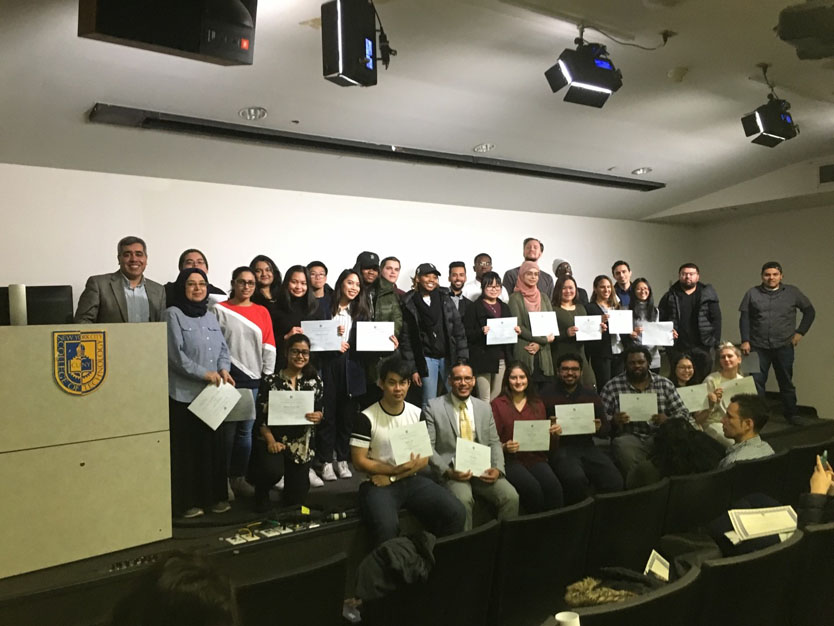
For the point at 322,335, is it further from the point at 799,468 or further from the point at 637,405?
the point at 799,468

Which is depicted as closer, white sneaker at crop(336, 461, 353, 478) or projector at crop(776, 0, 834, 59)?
projector at crop(776, 0, 834, 59)

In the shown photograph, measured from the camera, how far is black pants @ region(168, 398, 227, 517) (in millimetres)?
3410

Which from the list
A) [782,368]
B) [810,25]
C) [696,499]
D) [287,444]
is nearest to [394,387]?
[287,444]

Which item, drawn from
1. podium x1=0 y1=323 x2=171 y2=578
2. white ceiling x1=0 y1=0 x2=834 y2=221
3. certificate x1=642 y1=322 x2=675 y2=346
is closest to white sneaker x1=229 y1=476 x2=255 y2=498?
podium x1=0 y1=323 x2=171 y2=578

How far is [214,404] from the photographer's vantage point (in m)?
3.32

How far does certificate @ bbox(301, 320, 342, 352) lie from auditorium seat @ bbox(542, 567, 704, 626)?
2558mm

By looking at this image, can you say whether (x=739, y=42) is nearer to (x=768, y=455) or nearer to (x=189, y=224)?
(x=768, y=455)

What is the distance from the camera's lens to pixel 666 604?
1.75 m

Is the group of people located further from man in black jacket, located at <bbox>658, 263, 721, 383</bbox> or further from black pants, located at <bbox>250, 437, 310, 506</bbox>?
man in black jacket, located at <bbox>658, 263, 721, 383</bbox>

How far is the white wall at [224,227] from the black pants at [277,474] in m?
2.04

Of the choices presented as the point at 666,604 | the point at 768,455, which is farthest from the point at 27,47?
the point at 768,455

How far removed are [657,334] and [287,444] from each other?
11.5ft

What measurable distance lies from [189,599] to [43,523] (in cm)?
212

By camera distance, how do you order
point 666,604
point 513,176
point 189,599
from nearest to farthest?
point 189,599 → point 666,604 → point 513,176
